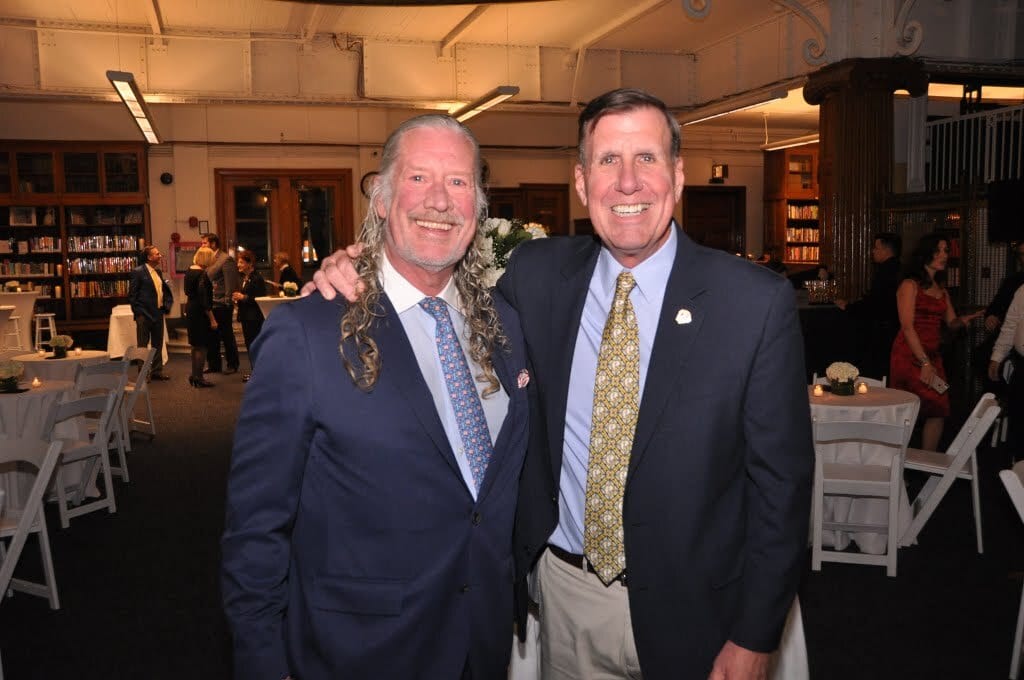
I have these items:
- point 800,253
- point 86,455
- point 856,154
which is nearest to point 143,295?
point 86,455

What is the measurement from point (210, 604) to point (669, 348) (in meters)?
3.58

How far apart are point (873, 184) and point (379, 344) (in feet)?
30.7

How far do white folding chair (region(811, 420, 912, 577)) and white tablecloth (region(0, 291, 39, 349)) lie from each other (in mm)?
12642

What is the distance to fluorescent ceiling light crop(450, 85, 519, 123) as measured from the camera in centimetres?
1086

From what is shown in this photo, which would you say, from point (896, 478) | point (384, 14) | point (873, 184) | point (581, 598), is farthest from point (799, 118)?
point (581, 598)

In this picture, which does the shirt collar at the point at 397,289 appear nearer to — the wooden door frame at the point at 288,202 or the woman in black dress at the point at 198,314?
the woman in black dress at the point at 198,314

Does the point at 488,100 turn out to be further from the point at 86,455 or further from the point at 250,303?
the point at 86,455

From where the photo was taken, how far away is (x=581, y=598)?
2021mm

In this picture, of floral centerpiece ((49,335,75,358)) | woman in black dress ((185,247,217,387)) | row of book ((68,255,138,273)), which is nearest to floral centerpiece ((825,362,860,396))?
floral centerpiece ((49,335,75,358))

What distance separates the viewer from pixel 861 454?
5.38 m

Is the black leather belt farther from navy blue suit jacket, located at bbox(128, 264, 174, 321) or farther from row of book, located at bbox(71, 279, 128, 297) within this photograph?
row of book, located at bbox(71, 279, 128, 297)

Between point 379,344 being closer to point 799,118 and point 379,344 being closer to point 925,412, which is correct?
point 925,412

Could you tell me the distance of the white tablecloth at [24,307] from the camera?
44.2ft

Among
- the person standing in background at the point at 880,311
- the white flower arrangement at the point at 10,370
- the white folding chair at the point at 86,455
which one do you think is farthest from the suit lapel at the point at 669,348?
the person standing in background at the point at 880,311
